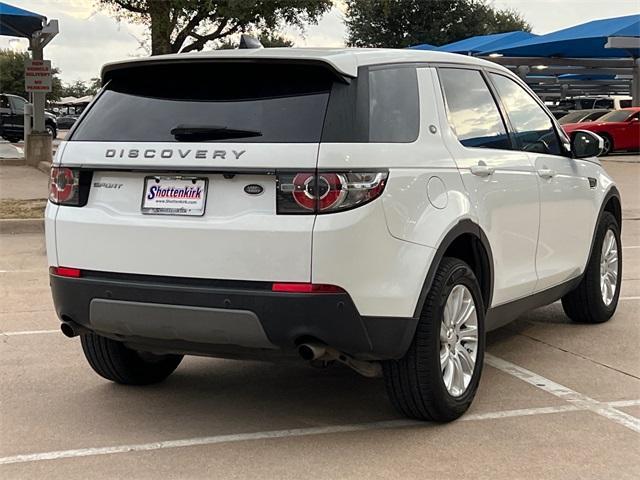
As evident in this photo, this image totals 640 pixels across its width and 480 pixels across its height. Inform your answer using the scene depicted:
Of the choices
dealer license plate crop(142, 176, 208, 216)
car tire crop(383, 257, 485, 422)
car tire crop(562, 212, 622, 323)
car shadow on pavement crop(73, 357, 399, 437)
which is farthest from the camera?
car tire crop(562, 212, 622, 323)

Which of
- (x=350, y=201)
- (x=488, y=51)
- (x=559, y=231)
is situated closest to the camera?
(x=350, y=201)

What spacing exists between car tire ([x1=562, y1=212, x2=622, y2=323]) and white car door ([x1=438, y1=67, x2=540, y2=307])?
115cm

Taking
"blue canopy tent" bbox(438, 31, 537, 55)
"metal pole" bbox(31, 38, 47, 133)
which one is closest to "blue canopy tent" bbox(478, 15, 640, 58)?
"blue canopy tent" bbox(438, 31, 537, 55)

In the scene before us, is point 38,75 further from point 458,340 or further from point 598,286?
point 458,340

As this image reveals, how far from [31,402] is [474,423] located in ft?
7.61

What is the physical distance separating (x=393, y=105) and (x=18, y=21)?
688 inches

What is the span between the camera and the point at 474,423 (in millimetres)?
4418

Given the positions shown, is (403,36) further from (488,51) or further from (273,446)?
(273,446)

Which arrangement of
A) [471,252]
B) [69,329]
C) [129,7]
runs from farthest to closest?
1. [129,7]
2. [471,252]
3. [69,329]

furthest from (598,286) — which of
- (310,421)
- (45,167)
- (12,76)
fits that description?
(12,76)

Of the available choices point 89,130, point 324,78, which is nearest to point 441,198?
point 324,78

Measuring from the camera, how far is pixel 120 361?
16.1 ft

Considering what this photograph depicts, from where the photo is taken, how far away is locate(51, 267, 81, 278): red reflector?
4.23 m

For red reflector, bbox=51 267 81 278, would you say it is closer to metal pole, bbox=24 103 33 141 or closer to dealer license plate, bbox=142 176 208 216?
dealer license plate, bbox=142 176 208 216
